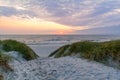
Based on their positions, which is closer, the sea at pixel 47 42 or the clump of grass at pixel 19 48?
the clump of grass at pixel 19 48

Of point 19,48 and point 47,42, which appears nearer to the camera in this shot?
point 19,48

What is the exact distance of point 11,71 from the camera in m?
9.62

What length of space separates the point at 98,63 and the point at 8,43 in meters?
6.30

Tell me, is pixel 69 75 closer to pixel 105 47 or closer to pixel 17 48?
pixel 105 47

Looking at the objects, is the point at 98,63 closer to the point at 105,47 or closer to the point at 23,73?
the point at 105,47

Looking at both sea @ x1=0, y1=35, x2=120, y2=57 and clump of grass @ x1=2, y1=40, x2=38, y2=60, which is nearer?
clump of grass @ x1=2, y1=40, x2=38, y2=60

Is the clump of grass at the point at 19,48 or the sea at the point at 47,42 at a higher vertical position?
the clump of grass at the point at 19,48

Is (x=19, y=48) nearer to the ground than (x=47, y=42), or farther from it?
farther from it

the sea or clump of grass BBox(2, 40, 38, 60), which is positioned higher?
clump of grass BBox(2, 40, 38, 60)

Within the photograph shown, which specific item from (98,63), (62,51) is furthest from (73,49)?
(98,63)

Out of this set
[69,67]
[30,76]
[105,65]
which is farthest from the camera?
[105,65]

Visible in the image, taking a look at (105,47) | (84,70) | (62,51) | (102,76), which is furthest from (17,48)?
(102,76)

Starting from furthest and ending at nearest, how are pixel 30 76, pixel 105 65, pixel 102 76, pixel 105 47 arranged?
pixel 105 47 → pixel 105 65 → pixel 30 76 → pixel 102 76

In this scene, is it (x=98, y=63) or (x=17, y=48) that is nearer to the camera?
(x=98, y=63)
